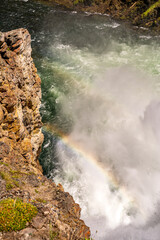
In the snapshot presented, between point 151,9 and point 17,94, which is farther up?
point 151,9

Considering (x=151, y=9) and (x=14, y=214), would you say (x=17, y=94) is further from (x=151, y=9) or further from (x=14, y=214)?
(x=151, y=9)

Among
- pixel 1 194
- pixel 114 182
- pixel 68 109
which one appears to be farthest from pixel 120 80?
pixel 1 194

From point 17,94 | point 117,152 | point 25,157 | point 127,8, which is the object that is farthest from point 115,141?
point 127,8

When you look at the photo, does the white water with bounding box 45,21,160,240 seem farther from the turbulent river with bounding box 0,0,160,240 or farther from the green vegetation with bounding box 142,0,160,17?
the green vegetation with bounding box 142,0,160,17

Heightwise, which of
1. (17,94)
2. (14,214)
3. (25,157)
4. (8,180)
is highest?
(17,94)

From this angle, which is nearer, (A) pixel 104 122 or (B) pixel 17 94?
(B) pixel 17 94

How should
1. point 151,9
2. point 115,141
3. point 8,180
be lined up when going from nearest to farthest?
point 8,180
point 115,141
point 151,9
